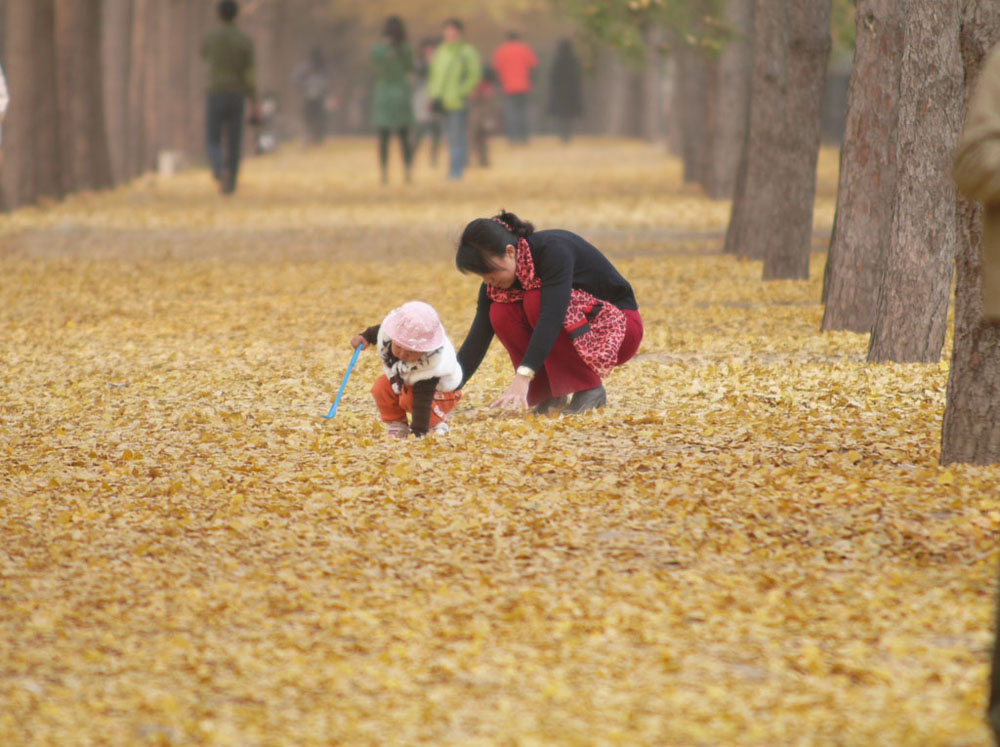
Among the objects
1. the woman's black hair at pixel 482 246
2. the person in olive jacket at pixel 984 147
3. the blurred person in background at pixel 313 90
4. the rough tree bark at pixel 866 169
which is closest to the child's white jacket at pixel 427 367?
the woman's black hair at pixel 482 246

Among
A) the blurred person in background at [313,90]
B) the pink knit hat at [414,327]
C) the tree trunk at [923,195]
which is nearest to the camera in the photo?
the pink knit hat at [414,327]

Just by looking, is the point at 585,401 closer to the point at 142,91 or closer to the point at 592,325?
the point at 592,325

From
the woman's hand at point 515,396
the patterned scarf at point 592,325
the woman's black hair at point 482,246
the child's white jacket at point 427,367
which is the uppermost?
the woman's black hair at point 482,246

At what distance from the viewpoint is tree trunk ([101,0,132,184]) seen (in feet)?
83.1

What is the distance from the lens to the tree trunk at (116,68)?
83.1 ft

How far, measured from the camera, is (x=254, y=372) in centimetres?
863

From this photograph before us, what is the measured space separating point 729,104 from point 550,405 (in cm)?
1356

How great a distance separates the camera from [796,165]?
481 inches

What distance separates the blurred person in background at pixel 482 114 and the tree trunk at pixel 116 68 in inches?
256

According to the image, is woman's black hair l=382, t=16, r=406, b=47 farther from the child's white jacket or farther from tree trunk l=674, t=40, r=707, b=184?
the child's white jacket

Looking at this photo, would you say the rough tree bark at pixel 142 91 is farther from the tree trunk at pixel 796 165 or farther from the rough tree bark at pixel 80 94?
the tree trunk at pixel 796 165

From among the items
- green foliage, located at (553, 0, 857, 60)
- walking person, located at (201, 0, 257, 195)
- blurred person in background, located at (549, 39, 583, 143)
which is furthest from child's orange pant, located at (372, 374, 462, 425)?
blurred person in background, located at (549, 39, 583, 143)

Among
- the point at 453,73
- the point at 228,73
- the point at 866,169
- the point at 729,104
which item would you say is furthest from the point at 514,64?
the point at 866,169

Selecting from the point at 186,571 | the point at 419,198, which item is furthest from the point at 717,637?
the point at 419,198
